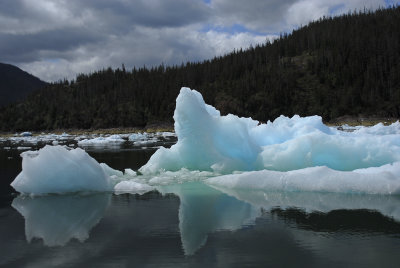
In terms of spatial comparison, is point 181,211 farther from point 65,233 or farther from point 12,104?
point 12,104

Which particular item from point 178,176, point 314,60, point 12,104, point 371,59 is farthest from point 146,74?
point 178,176

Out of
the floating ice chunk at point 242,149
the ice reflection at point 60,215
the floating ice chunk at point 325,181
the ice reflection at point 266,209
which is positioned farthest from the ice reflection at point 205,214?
the floating ice chunk at point 242,149

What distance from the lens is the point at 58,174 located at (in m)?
9.63

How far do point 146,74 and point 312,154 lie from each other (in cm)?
11320

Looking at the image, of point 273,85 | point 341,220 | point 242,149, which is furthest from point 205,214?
point 273,85

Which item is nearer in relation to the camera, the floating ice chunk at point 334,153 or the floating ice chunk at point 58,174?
the floating ice chunk at point 58,174

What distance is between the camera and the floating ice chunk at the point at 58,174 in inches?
371

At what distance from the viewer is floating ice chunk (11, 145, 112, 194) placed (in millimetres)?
9414

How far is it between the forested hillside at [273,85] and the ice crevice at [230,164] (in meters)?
69.6

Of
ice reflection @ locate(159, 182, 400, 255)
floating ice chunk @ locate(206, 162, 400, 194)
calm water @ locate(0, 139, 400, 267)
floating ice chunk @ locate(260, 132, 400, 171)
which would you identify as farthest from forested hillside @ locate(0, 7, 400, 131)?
calm water @ locate(0, 139, 400, 267)

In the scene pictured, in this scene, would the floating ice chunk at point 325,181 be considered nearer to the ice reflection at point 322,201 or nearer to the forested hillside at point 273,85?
the ice reflection at point 322,201

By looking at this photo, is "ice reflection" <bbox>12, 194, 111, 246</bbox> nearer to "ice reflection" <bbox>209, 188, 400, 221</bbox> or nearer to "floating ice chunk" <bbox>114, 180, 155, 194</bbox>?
"floating ice chunk" <bbox>114, 180, 155, 194</bbox>

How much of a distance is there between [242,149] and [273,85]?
8100 cm

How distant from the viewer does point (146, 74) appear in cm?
12200
